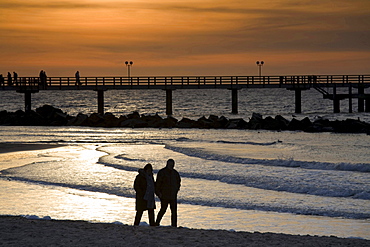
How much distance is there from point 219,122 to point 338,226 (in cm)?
3660

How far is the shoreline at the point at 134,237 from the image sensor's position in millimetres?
10841

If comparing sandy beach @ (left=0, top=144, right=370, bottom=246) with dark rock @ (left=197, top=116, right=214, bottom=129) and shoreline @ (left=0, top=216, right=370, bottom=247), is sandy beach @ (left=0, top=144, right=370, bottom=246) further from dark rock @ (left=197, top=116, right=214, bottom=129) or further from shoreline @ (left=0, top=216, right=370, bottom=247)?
dark rock @ (left=197, top=116, right=214, bottom=129)

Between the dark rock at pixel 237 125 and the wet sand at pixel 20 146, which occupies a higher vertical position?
the dark rock at pixel 237 125

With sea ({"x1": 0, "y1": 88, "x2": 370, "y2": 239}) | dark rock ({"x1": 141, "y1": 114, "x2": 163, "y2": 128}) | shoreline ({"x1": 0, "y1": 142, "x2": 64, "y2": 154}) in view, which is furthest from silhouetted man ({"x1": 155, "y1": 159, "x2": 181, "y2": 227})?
dark rock ({"x1": 141, "y1": 114, "x2": 163, "y2": 128})

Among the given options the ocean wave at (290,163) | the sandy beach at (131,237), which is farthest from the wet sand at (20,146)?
the sandy beach at (131,237)

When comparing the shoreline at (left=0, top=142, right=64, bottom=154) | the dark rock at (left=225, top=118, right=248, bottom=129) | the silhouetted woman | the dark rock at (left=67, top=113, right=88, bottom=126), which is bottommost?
the shoreline at (left=0, top=142, right=64, bottom=154)

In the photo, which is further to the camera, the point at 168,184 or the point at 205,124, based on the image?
the point at 205,124

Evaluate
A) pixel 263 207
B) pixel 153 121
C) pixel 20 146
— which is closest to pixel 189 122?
pixel 153 121

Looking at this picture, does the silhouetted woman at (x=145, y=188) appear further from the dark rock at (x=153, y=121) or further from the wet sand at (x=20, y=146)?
the dark rock at (x=153, y=121)

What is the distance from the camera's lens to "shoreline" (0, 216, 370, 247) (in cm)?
1084

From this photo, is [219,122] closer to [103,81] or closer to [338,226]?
[103,81]

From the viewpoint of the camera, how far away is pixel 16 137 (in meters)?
40.2

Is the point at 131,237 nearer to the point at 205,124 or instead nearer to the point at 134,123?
the point at 205,124

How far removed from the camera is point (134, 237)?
11297 millimetres
